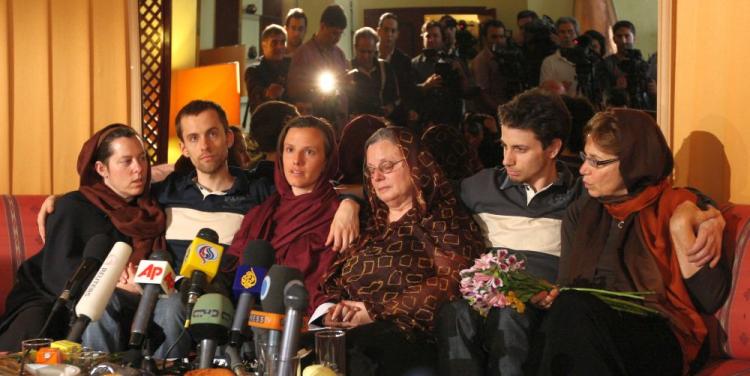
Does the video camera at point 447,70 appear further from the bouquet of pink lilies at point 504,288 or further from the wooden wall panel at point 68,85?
the bouquet of pink lilies at point 504,288

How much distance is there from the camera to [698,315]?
10.6 ft

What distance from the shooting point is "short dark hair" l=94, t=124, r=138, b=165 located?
156 inches

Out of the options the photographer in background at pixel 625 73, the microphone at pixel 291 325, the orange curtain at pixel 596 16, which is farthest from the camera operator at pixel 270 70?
the microphone at pixel 291 325

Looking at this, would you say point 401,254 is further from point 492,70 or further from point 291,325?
point 492,70

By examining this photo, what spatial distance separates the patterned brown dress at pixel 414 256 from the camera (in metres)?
3.39

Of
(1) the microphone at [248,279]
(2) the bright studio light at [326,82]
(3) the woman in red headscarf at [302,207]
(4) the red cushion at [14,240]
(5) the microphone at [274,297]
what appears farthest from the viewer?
(2) the bright studio light at [326,82]

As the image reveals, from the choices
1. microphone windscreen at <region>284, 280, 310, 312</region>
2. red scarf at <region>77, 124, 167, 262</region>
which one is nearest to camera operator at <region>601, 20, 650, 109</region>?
red scarf at <region>77, 124, 167, 262</region>

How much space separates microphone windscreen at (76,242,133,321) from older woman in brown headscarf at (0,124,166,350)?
1.10 metres

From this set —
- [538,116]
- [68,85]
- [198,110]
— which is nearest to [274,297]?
[538,116]

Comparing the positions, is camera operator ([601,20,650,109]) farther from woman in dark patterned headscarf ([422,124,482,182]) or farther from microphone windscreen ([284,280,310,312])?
microphone windscreen ([284,280,310,312])

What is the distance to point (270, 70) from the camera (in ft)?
16.3

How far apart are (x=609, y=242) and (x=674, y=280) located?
0.24 meters

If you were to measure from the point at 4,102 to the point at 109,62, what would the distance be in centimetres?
51

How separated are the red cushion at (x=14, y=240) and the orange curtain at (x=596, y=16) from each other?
245 cm
